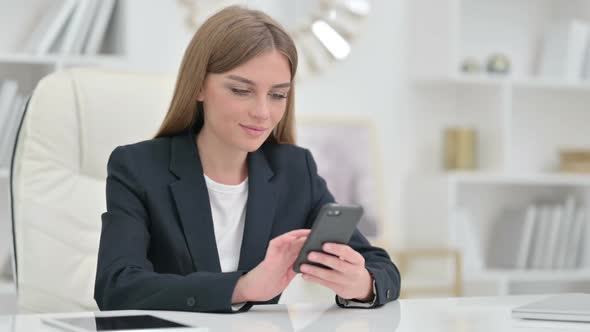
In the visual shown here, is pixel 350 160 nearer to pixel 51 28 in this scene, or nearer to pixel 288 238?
pixel 51 28

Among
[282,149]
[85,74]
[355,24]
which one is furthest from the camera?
[355,24]

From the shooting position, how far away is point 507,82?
3846 mm

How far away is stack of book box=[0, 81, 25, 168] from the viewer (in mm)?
3127

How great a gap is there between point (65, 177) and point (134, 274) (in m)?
0.53

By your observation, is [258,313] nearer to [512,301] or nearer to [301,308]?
[301,308]

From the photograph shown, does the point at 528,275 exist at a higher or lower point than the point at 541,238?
lower

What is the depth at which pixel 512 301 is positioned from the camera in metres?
1.59

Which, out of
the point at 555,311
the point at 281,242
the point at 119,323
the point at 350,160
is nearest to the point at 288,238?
the point at 281,242

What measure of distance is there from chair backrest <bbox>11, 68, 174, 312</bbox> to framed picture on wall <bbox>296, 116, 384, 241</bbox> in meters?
1.65

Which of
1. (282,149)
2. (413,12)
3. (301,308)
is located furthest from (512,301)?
Answer: (413,12)

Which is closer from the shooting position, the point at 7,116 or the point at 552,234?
the point at 7,116

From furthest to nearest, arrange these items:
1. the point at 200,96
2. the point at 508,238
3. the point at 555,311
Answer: the point at 508,238 → the point at 200,96 → the point at 555,311

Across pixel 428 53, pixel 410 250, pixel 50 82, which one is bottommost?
pixel 410 250

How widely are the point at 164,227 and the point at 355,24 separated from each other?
220 cm
